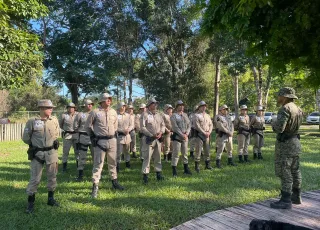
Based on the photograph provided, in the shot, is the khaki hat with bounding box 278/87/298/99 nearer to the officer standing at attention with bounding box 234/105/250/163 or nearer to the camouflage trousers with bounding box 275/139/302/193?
the camouflage trousers with bounding box 275/139/302/193

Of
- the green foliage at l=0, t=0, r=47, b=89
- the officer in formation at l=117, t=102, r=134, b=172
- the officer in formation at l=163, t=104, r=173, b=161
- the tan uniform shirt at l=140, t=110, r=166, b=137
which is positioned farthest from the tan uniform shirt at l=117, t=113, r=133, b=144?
the green foliage at l=0, t=0, r=47, b=89

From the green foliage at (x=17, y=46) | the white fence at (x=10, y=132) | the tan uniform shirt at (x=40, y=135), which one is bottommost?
the white fence at (x=10, y=132)

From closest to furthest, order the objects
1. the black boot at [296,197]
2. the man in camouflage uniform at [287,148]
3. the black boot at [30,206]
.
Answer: the man in camouflage uniform at [287,148] → the black boot at [296,197] → the black boot at [30,206]

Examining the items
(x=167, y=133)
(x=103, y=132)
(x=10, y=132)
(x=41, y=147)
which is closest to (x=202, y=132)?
(x=167, y=133)

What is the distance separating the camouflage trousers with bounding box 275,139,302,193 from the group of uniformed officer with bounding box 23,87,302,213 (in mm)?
3463

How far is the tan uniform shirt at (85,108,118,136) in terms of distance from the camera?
6.92 meters

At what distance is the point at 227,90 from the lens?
45.7m

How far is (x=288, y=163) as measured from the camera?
17.7ft

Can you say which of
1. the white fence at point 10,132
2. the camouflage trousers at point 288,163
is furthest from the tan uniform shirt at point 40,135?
the white fence at point 10,132

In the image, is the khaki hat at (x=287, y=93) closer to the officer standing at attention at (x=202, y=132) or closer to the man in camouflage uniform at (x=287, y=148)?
the man in camouflage uniform at (x=287, y=148)

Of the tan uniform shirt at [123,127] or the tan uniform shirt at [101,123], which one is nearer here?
the tan uniform shirt at [101,123]

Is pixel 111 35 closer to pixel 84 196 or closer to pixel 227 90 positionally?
pixel 84 196

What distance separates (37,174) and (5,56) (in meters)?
3.76

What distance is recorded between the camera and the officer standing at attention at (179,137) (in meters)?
8.93
